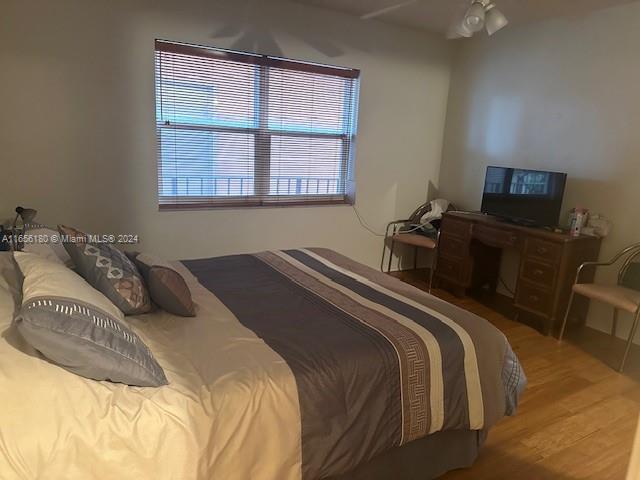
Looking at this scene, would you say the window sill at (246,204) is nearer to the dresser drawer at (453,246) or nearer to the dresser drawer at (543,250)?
the dresser drawer at (453,246)

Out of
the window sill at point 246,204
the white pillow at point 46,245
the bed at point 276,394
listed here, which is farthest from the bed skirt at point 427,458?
the window sill at point 246,204

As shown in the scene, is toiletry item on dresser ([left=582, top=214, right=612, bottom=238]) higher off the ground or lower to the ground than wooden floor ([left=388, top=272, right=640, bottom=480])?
higher

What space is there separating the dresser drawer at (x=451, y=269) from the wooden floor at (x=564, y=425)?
101 centimetres

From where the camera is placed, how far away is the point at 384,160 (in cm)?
446

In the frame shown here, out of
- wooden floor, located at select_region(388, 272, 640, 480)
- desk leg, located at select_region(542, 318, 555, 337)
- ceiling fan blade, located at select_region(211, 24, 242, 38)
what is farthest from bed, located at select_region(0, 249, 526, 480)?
ceiling fan blade, located at select_region(211, 24, 242, 38)

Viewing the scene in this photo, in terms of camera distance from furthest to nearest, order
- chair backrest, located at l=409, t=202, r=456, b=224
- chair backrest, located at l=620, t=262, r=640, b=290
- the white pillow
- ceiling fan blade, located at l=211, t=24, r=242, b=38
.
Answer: chair backrest, located at l=409, t=202, r=456, b=224 < ceiling fan blade, located at l=211, t=24, r=242, b=38 < chair backrest, located at l=620, t=262, r=640, b=290 < the white pillow

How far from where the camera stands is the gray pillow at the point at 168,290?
Answer: 1780mm

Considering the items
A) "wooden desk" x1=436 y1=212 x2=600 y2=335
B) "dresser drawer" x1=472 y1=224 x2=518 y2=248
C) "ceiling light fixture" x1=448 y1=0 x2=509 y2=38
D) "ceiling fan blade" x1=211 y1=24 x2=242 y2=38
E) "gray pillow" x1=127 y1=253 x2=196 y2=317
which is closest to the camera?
"gray pillow" x1=127 y1=253 x2=196 y2=317

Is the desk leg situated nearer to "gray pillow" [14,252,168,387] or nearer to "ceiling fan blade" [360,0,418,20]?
"ceiling fan blade" [360,0,418,20]

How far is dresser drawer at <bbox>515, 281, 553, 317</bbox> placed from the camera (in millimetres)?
3378

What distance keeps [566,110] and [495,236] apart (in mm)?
1191

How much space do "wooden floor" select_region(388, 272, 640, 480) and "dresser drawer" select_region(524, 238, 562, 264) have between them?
668 millimetres

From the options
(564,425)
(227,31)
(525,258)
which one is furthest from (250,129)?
(564,425)

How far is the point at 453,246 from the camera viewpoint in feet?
13.6
